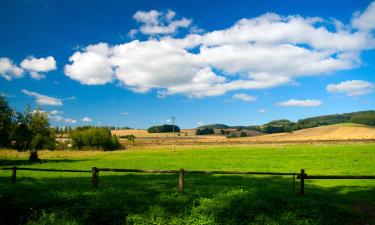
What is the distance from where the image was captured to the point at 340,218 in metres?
13.8

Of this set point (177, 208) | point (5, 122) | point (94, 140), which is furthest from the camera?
point (94, 140)

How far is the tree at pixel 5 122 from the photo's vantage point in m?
51.9

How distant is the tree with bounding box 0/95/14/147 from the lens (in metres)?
51.9

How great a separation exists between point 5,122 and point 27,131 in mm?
6097

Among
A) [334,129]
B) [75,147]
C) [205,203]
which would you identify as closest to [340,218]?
[205,203]

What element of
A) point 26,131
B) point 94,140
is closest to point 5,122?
point 26,131

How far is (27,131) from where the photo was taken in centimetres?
5844

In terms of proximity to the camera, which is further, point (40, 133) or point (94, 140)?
point (94, 140)

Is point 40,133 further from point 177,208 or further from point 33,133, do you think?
point 177,208

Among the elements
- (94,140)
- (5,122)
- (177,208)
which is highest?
(5,122)

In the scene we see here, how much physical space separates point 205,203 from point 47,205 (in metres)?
6.71

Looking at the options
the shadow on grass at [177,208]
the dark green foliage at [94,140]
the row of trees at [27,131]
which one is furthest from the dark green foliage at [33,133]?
the dark green foliage at [94,140]

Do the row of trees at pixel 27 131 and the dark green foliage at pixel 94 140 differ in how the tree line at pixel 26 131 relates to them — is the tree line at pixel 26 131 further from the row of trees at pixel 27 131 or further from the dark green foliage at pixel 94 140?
the dark green foliage at pixel 94 140

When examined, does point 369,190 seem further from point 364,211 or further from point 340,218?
point 340,218
